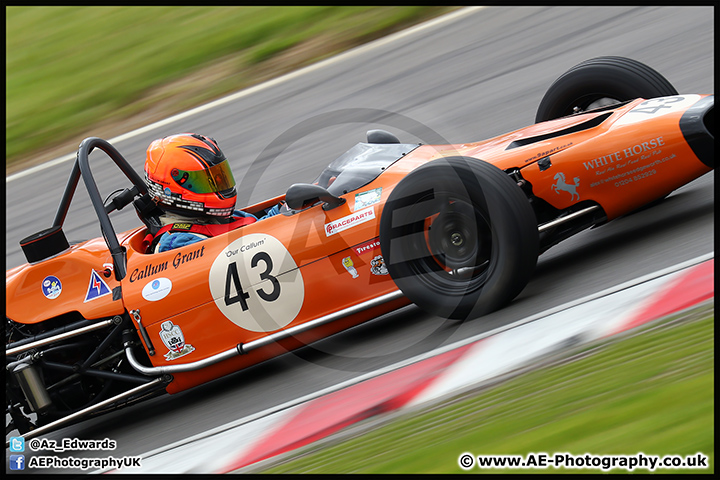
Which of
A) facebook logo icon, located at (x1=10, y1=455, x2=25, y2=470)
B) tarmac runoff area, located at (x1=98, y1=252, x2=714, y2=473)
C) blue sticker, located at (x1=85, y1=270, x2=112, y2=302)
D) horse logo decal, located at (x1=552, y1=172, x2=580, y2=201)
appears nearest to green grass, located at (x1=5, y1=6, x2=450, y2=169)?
blue sticker, located at (x1=85, y1=270, x2=112, y2=302)

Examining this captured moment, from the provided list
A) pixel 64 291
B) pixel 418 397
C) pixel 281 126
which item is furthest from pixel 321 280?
pixel 281 126

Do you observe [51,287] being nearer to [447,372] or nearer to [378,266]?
[378,266]

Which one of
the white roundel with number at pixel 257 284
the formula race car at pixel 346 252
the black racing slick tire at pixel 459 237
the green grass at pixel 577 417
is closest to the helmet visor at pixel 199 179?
the formula race car at pixel 346 252

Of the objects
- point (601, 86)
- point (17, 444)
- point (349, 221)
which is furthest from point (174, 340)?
point (601, 86)

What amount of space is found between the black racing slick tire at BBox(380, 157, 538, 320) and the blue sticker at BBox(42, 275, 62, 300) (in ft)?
6.85

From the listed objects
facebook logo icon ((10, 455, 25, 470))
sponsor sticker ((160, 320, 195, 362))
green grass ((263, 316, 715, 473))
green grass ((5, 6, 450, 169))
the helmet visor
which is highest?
green grass ((5, 6, 450, 169))

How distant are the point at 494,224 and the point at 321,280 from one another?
1055 millimetres

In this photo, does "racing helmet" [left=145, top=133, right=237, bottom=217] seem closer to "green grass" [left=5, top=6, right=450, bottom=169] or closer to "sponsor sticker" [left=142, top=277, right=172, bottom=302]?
"sponsor sticker" [left=142, top=277, right=172, bottom=302]

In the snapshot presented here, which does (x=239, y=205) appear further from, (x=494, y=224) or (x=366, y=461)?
(x=366, y=461)

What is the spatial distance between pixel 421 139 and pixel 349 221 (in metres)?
3.63

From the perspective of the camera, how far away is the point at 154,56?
10.8 metres

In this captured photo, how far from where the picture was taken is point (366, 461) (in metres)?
3.28

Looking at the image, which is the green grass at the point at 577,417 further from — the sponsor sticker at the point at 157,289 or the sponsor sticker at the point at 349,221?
the sponsor sticker at the point at 157,289

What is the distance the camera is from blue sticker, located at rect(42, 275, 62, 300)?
4.90 m
